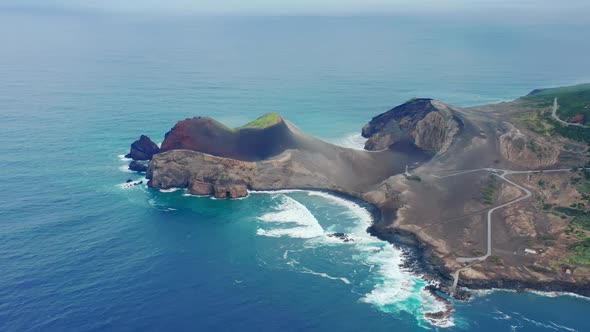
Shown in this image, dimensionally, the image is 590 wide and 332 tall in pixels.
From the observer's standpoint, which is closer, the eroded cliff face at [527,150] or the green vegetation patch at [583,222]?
the green vegetation patch at [583,222]

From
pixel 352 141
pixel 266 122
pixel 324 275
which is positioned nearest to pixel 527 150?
pixel 352 141

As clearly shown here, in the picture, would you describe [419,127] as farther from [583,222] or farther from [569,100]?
[583,222]

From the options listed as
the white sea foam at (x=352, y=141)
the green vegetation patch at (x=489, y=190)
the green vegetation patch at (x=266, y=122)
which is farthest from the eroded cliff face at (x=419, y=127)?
the green vegetation patch at (x=266, y=122)

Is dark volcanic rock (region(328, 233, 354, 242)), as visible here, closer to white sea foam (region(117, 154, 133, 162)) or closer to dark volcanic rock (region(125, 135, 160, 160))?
dark volcanic rock (region(125, 135, 160, 160))

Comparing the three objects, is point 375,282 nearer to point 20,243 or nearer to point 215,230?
point 215,230

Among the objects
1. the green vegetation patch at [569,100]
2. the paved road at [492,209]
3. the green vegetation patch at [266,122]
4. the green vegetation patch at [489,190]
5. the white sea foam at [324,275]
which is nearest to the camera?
the white sea foam at [324,275]

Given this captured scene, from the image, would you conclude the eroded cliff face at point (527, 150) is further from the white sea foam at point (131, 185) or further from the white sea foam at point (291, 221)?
the white sea foam at point (131, 185)

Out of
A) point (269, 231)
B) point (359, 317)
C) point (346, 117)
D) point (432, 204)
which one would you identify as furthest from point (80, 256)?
point (346, 117)
